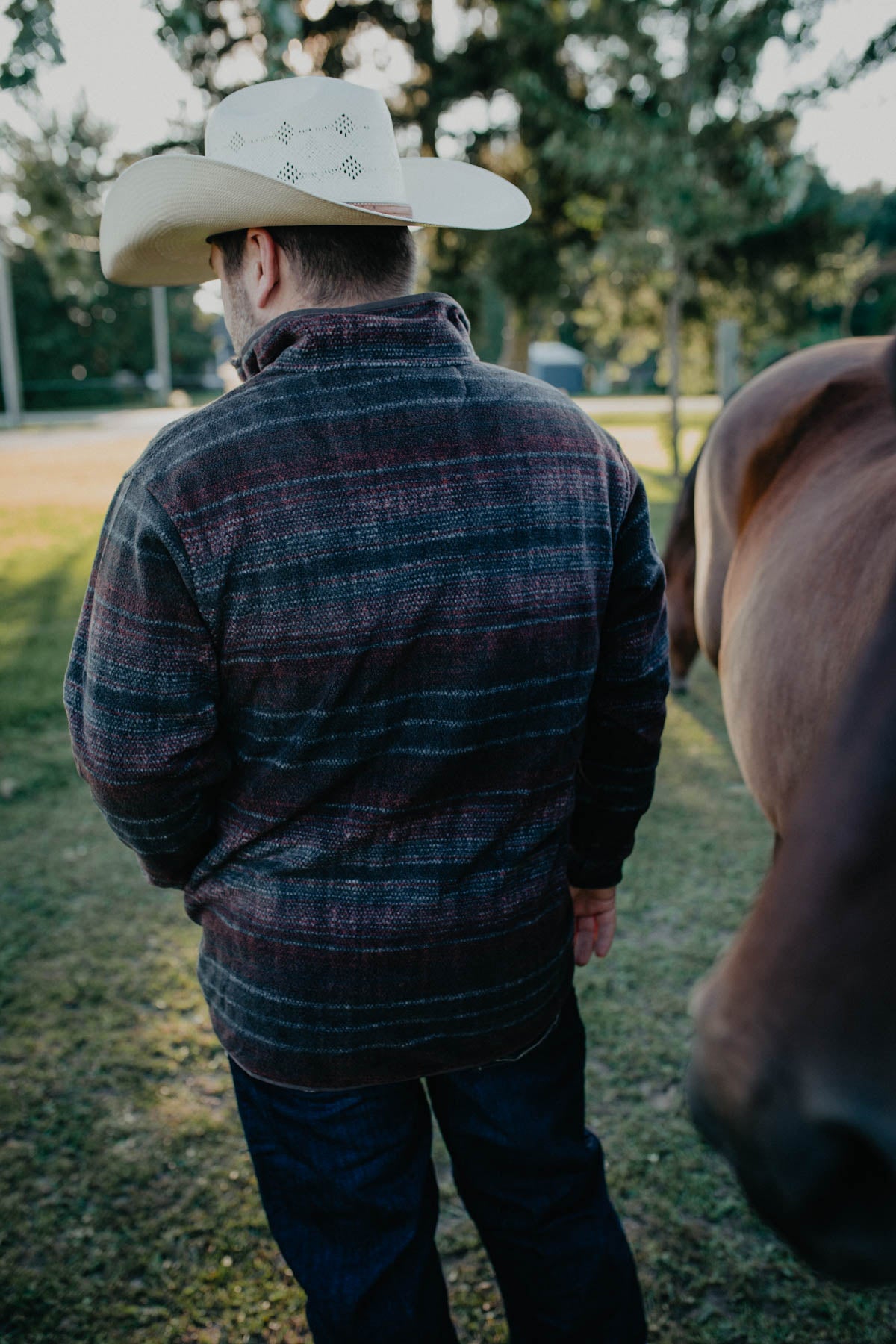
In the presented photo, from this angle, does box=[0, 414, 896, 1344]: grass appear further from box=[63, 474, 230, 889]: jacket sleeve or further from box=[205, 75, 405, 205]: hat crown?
box=[205, 75, 405, 205]: hat crown

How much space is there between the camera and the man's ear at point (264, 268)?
4.40ft

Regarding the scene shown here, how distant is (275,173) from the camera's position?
1.36 metres

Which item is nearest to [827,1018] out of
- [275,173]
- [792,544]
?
A: [275,173]

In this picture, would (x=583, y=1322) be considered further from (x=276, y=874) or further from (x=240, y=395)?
(x=240, y=395)

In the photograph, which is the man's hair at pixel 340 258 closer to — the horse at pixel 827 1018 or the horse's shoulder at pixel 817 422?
the horse at pixel 827 1018

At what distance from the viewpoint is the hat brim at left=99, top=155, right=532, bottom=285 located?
1.29m

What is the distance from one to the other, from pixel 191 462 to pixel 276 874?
1.92 ft

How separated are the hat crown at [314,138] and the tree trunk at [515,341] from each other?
1669cm

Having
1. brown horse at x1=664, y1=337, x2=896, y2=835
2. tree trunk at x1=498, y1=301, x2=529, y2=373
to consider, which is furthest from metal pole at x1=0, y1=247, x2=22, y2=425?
brown horse at x1=664, y1=337, x2=896, y2=835

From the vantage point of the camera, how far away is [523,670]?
133 cm

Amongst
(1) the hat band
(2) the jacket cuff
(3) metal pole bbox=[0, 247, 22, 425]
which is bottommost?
(3) metal pole bbox=[0, 247, 22, 425]

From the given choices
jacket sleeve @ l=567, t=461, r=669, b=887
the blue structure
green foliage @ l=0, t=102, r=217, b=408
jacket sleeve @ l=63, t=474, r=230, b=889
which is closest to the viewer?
jacket sleeve @ l=63, t=474, r=230, b=889

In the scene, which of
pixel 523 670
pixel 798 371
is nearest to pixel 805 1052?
pixel 523 670

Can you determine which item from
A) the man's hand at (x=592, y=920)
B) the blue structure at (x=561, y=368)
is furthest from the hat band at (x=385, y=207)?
the blue structure at (x=561, y=368)
